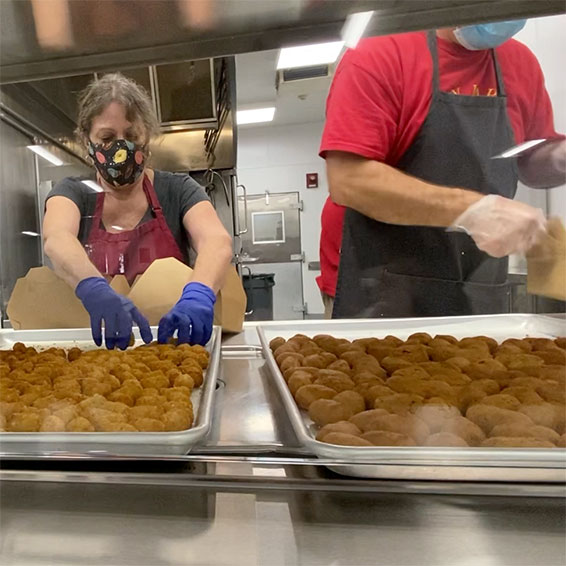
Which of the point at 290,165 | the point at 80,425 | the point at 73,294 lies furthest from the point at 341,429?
the point at 73,294

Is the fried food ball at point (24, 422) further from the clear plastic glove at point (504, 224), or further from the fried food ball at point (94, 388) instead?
the clear plastic glove at point (504, 224)

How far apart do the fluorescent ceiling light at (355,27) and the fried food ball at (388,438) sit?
1.31 ft

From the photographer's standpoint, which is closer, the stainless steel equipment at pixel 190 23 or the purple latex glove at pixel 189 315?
the stainless steel equipment at pixel 190 23

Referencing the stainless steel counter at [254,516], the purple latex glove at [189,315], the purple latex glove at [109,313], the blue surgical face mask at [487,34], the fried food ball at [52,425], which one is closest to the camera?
the stainless steel counter at [254,516]

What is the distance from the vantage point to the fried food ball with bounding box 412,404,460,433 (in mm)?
416

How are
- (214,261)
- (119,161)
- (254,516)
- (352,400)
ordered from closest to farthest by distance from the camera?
(254,516)
(352,400)
(119,161)
(214,261)

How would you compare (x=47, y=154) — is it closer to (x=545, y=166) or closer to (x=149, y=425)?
(x=149, y=425)

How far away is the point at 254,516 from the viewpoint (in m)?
0.36

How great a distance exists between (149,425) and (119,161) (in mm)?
329

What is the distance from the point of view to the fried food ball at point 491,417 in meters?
0.41

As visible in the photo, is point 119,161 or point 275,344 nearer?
point 119,161

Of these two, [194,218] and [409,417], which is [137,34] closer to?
[194,218]

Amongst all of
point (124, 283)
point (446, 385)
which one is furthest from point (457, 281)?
point (124, 283)

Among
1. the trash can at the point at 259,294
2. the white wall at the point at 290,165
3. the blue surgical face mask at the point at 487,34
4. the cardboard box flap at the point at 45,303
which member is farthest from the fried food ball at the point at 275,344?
the blue surgical face mask at the point at 487,34
